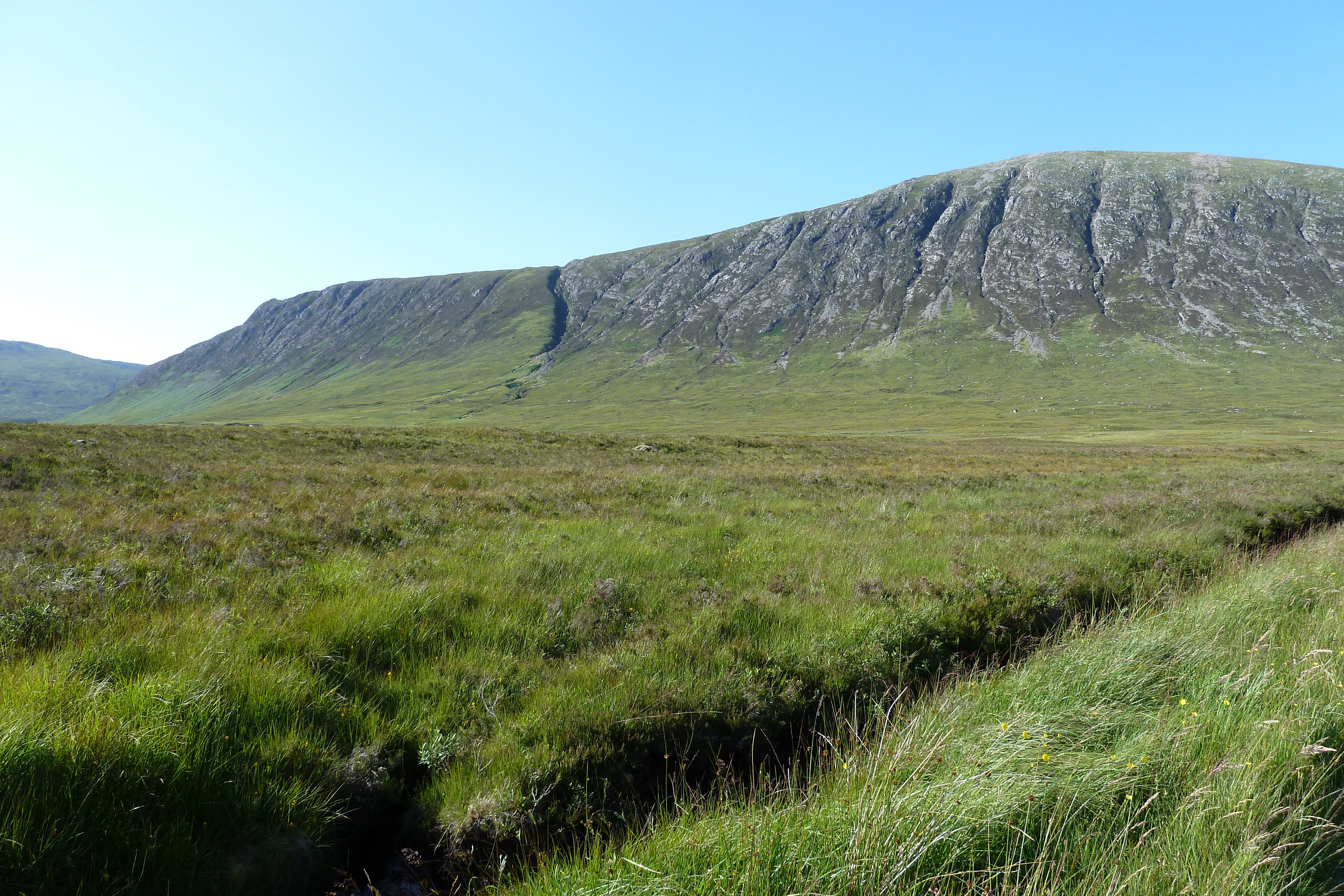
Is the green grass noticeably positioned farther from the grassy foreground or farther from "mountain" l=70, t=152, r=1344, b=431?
the grassy foreground

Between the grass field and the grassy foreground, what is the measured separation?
6 centimetres

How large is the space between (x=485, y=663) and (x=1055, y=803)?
430cm

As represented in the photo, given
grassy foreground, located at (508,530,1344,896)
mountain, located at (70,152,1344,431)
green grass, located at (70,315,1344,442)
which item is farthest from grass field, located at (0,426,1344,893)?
mountain, located at (70,152,1344,431)

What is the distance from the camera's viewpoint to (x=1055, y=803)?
351cm

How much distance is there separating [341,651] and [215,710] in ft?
4.67

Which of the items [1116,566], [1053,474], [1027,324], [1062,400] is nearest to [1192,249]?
[1027,324]

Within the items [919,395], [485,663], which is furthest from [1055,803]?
[919,395]

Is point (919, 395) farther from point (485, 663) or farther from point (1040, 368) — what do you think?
point (485, 663)

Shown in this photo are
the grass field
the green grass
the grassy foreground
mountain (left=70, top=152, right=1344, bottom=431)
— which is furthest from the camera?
mountain (left=70, top=152, right=1344, bottom=431)

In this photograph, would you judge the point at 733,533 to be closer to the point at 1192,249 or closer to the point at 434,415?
the point at 434,415

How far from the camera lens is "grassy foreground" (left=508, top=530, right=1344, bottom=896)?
2.90 meters

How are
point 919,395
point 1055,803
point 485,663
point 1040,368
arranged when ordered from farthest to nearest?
point 1040,368 < point 919,395 < point 485,663 < point 1055,803

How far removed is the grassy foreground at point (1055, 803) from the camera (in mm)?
2904

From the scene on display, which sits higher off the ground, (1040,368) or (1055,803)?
(1040,368)
